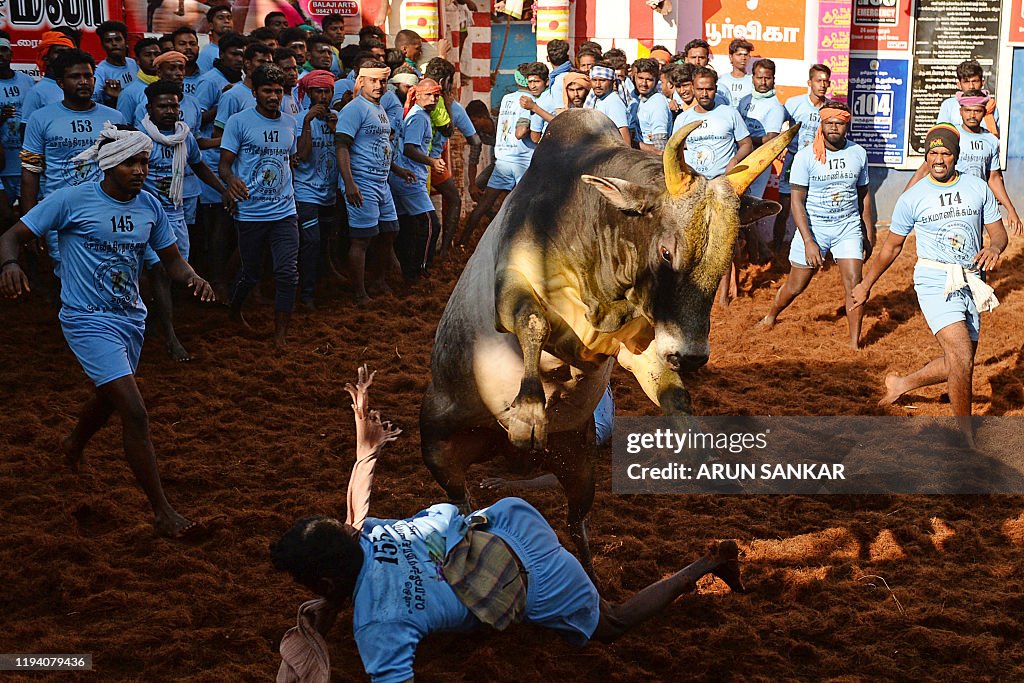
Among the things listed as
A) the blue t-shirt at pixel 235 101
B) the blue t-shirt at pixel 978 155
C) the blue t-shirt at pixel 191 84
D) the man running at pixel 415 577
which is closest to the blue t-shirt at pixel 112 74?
the blue t-shirt at pixel 191 84

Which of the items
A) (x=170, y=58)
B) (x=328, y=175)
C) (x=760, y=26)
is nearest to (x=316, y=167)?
(x=328, y=175)

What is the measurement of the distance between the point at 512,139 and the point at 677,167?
8.55 m

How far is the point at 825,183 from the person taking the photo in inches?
409

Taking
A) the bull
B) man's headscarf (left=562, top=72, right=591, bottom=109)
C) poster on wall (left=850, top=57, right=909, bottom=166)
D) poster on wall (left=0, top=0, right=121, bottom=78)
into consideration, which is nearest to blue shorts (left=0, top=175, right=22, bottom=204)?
poster on wall (left=0, top=0, right=121, bottom=78)

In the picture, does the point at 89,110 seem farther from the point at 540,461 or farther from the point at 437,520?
the point at 437,520

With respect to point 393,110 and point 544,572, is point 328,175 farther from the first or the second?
point 544,572

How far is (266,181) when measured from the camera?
369 inches

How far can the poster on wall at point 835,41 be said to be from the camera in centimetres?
1434

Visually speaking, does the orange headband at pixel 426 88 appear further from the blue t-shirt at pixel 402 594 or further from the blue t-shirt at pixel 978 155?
the blue t-shirt at pixel 402 594

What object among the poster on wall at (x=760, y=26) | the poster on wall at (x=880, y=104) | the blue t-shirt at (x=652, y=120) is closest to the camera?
the blue t-shirt at (x=652, y=120)

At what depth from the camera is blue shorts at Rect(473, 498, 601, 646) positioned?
4.22 metres

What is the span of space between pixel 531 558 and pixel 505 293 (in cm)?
106

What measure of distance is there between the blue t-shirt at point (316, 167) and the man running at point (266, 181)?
0.96 meters

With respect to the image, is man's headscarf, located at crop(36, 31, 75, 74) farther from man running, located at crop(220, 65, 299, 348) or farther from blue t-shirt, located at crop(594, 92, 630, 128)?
blue t-shirt, located at crop(594, 92, 630, 128)
